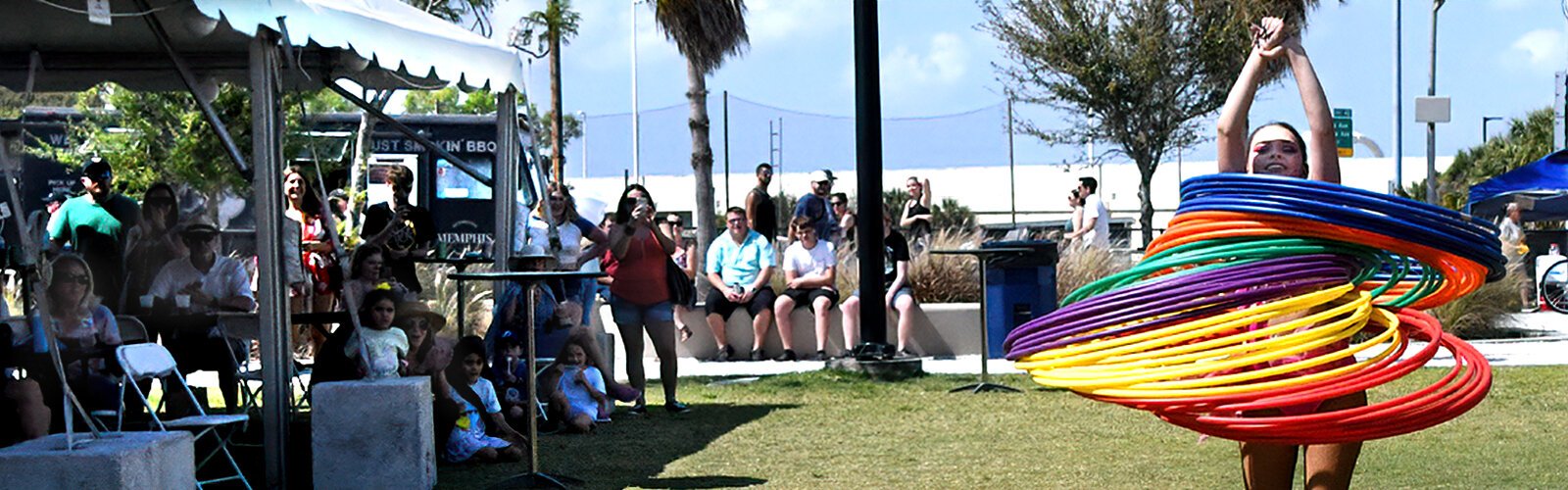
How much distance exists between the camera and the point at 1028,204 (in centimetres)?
4838

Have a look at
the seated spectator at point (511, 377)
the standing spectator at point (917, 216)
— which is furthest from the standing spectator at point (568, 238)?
the standing spectator at point (917, 216)

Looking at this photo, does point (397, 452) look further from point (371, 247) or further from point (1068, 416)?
point (1068, 416)

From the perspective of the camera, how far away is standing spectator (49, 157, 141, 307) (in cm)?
1098

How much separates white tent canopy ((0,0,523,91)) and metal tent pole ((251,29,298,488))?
282 millimetres

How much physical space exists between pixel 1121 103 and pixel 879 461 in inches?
1056

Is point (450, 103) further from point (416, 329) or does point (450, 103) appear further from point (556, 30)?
point (416, 329)

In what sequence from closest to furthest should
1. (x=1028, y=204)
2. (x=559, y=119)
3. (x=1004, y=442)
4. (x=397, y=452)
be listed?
(x=397, y=452) < (x=1004, y=442) < (x=559, y=119) < (x=1028, y=204)

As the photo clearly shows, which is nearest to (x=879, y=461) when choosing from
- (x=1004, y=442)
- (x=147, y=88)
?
(x=1004, y=442)

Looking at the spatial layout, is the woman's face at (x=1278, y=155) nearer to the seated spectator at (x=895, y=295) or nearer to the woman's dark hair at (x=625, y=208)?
the woman's dark hair at (x=625, y=208)

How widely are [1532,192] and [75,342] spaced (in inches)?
901

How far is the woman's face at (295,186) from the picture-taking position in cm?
1307

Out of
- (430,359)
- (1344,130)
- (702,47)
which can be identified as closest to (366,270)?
(430,359)

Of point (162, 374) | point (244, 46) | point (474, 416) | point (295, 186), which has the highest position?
point (244, 46)

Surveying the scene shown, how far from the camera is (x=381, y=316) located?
9.47 m
